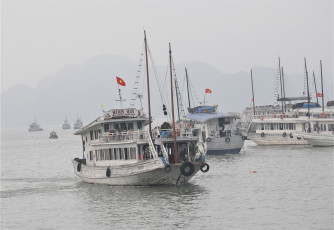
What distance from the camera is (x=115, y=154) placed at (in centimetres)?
4172

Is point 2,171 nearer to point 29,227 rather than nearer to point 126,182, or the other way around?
point 126,182

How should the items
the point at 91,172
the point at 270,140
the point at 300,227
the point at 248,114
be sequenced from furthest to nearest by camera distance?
1. the point at 248,114
2. the point at 270,140
3. the point at 91,172
4. the point at 300,227

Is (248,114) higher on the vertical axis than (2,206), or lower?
higher

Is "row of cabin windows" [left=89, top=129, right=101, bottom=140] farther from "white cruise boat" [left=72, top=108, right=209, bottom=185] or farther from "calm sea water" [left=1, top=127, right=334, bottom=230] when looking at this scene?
"calm sea water" [left=1, top=127, right=334, bottom=230]

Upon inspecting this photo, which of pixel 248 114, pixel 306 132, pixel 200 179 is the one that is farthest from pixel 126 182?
pixel 248 114

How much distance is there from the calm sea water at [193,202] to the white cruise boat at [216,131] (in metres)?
14.5

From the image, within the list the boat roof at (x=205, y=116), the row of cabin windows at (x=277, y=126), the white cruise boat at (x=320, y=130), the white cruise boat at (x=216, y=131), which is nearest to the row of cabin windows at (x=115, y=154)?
the white cruise boat at (x=216, y=131)

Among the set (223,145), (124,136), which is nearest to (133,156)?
(124,136)

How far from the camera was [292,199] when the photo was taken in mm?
34281

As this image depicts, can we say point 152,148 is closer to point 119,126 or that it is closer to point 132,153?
point 132,153

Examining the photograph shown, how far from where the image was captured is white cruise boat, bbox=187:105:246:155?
68.2 m

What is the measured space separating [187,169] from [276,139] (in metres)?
45.6

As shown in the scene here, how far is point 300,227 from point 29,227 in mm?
15025

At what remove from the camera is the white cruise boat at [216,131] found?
68.2 meters
